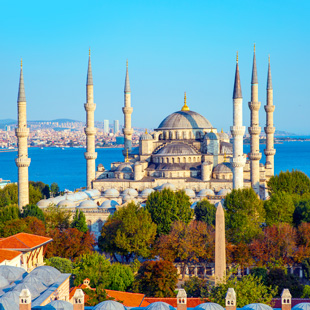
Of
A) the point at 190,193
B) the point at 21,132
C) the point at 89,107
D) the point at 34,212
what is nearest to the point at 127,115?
the point at 89,107

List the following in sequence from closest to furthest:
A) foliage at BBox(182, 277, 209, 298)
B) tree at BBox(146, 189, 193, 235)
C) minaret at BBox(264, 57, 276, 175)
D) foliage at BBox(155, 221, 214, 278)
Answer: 1. foliage at BBox(182, 277, 209, 298)
2. foliage at BBox(155, 221, 214, 278)
3. tree at BBox(146, 189, 193, 235)
4. minaret at BBox(264, 57, 276, 175)

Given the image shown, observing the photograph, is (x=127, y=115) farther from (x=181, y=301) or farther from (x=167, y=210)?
(x=181, y=301)

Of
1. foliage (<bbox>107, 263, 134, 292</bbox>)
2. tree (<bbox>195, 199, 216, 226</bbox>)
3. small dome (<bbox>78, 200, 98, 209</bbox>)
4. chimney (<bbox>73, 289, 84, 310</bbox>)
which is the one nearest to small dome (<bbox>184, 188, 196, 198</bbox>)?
tree (<bbox>195, 199, 216, 226</bbox>)

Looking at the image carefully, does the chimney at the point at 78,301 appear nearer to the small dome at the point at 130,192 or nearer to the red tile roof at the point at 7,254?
the red tile roof at the point at 7,254

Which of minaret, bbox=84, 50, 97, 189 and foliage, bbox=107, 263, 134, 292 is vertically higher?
minaret, bbox=84, 50, 97, 189

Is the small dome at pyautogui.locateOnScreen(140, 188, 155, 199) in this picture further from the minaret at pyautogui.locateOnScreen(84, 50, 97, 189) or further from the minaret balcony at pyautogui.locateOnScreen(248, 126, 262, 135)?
the minaret balcony at pyautogui.locateOnScreen(248, 126, 262, 135)

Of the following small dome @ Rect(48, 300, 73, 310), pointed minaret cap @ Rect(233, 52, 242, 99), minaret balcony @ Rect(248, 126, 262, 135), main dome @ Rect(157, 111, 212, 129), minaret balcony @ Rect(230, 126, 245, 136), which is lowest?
small dome @ Rect(48, 300, 73, 310)

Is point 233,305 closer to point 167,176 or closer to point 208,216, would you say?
point 208,216
